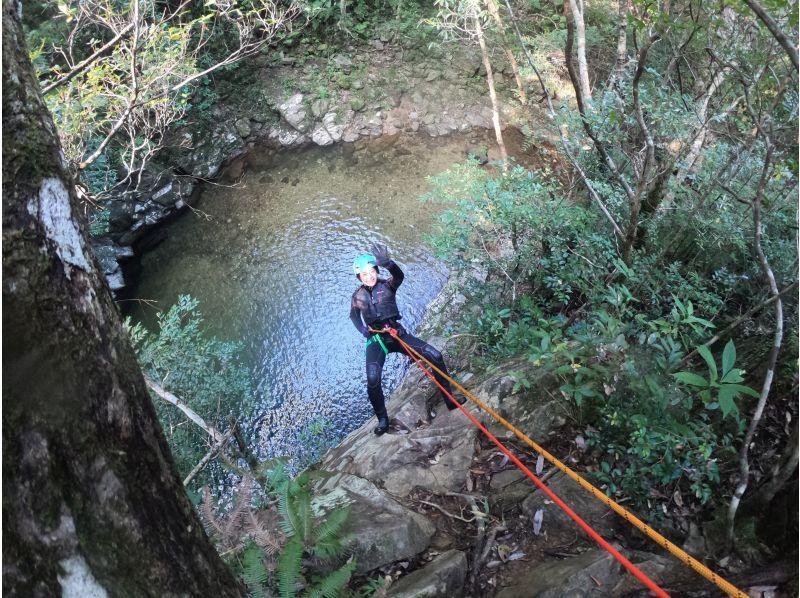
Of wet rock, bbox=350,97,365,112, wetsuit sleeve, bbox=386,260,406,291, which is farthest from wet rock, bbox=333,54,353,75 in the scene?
wetsuit sleeve, bbox=386,260,406,291

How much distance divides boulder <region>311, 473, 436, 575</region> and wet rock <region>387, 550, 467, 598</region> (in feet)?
0.62

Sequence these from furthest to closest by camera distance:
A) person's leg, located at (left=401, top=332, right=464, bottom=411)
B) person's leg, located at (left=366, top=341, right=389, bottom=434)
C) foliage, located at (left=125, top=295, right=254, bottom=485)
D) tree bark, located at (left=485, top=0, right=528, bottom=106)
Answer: tree bark, located at (left=485, top=0, right=528, bottom=106), foliage, located at (left=125, top=295, right=254, bottom=485), person's leg, located at (left=366, top=341, right=389, bottom=434), person's leg, located at (left=401, top=332, right=464, bottom=411)

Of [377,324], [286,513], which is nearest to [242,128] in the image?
[377,324]

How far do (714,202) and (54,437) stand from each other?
5.05 m

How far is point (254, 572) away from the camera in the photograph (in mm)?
2723

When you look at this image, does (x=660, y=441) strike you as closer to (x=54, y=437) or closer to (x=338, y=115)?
(x=54, y=437)

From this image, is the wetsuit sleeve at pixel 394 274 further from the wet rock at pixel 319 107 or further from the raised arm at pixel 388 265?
the wet rock at pixel 319 107

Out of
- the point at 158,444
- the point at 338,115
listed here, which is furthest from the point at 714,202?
the point at 338,115

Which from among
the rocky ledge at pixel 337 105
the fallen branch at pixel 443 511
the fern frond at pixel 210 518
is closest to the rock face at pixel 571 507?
the fallen branch at pixel 443 511

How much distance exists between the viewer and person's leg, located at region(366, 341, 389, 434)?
513 centimetres

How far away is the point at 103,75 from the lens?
5961 millimetres

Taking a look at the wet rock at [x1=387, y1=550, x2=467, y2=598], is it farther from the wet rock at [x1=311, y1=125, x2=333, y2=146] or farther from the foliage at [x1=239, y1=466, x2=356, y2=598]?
the wet rock at [x1=311, y1=125, x2=333, y2=146]

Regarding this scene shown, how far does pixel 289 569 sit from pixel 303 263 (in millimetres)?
8382

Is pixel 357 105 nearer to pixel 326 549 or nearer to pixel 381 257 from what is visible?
pixel 381 257
